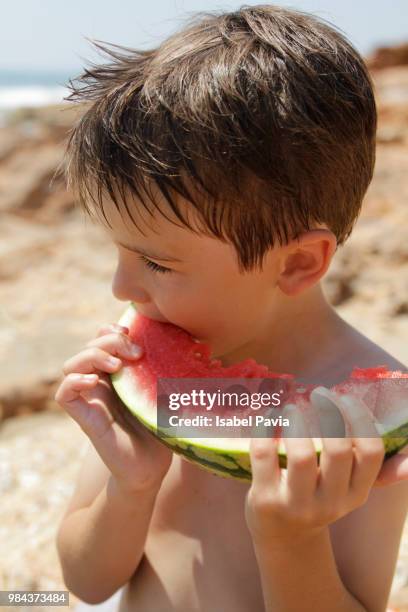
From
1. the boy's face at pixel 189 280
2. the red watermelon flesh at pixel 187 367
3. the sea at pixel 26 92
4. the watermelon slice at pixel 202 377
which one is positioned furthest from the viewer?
the sea at pixel 26 92

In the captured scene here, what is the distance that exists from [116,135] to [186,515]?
0.97m

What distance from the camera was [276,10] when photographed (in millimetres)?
1683

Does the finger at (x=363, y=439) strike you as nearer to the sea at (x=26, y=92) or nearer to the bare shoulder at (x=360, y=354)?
the bare shoulder at (x=360, y=354)

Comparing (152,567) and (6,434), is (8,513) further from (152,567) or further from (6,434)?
(152,567)

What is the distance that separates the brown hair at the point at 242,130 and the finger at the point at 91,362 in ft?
1.11

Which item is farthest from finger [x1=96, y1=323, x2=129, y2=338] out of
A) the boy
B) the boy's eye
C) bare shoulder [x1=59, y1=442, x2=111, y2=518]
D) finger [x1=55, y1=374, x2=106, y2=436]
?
bare shoulder [x1=59, y1=442, x2=111, y2=518]

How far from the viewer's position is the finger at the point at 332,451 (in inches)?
48.8

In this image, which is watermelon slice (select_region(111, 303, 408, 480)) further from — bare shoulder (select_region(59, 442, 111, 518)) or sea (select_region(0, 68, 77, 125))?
sea (select_region(0, 68, 77, 125))

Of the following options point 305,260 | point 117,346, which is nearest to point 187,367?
point 117,346

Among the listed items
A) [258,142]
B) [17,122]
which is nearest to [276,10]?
[258,142]

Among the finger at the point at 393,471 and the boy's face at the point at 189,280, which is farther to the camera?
the boy's face at the point at 189,280

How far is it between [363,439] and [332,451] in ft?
0.21

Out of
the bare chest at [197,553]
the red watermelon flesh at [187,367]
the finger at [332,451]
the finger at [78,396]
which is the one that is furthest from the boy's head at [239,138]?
the bare chest at [197,553]

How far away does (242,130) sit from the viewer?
1.43 metres
